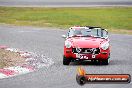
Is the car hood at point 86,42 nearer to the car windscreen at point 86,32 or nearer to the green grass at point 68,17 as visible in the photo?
the car windscreen at point 86,32

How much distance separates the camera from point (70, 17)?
46.9 m

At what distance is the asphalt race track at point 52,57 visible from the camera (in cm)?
1441

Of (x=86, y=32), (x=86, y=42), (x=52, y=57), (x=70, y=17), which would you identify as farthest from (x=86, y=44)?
(x=70, y=17)

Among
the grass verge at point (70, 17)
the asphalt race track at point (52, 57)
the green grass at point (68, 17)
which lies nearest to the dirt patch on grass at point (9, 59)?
the asphalt race track at point (52, 57)

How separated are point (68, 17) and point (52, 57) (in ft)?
81.8

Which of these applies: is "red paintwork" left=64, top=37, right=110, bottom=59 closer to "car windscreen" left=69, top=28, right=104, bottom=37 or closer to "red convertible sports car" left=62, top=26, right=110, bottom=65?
"red convertible sports car" left=62, top=26, right=110, bottom=65

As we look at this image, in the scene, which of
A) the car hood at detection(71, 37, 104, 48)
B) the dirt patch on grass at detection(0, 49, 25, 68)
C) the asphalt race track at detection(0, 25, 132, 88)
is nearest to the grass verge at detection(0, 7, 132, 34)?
the asphalt race track at detection(0, 25, 132, 88)

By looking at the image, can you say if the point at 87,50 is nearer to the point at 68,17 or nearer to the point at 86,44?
the point at 86,44

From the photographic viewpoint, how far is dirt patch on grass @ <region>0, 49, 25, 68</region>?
63.3ft

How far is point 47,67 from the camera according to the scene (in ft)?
60.7

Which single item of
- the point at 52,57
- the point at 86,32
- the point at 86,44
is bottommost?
the point at 52,57

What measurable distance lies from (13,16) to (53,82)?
114ft

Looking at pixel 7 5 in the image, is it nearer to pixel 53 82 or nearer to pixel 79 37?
pixel 79 37

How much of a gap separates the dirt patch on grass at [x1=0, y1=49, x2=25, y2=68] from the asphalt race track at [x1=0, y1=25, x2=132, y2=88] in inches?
50.8
